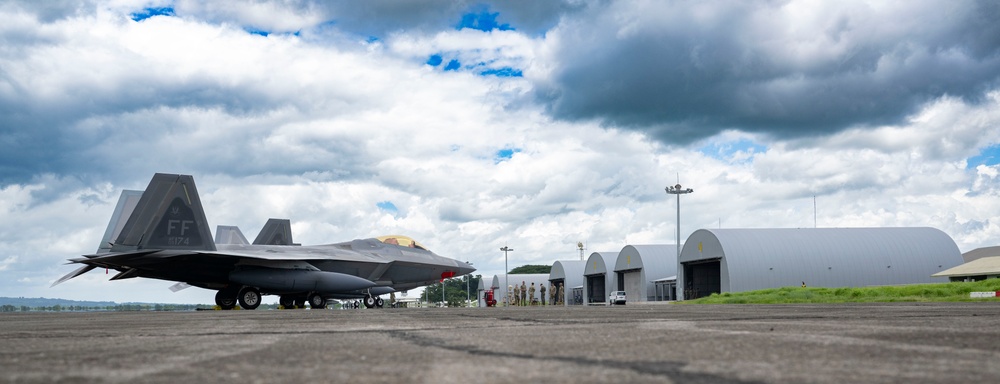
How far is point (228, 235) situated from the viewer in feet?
135

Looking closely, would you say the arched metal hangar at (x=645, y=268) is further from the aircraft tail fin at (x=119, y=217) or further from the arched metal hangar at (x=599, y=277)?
the aircraft tail fin at (x=119, y=217)

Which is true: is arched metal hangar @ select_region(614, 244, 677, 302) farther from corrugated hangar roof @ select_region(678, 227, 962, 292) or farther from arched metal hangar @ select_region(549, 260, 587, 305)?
arched metal hangar @ select_region(549, 260, 587, 305)

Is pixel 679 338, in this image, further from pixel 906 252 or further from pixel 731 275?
pixel 906 252

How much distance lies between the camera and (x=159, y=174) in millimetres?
22750

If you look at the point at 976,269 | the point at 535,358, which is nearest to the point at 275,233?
the point at 535,358

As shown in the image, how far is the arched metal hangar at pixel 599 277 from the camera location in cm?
6550

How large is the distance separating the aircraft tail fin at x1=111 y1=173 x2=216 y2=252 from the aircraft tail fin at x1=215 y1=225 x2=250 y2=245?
18.0 m

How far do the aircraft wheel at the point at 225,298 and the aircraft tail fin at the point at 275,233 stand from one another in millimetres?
11001

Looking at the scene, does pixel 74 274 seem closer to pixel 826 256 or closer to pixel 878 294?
pixel 878 294

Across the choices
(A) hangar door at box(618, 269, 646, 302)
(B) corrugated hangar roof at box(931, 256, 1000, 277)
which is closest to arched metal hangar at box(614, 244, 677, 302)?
(A) hangar door at box(618, 269, 646, 302)

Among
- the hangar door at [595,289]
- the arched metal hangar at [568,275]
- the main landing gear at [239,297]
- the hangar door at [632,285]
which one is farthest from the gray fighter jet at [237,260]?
the arched metal hangar at [568,275]

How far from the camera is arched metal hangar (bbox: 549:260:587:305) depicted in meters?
75.0

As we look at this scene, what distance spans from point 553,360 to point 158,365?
207cm

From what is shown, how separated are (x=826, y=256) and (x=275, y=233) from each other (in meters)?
31.1
